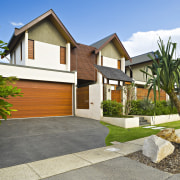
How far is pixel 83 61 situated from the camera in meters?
16.6

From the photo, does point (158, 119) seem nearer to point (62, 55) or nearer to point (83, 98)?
point (83, 98)

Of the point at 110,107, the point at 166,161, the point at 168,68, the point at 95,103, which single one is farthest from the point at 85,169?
the point at 95,103

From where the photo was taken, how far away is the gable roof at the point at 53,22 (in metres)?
12.4

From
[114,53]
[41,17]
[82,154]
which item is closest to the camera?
[82,154]

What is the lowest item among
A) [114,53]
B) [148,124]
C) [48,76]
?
[148,124]

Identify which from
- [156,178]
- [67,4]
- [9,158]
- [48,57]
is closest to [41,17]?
[67,4]

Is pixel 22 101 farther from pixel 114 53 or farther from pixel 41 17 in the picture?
pixel 114 53

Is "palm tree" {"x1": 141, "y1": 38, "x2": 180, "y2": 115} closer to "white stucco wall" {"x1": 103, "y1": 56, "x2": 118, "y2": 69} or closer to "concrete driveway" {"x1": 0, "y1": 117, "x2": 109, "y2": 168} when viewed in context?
"concrete driveway" {"x1": 0, "y1": 117, "x2": 109, "y2": 168}

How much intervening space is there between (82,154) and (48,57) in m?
10.9

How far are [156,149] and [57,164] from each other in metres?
2.70

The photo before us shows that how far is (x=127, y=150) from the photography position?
5.10 m

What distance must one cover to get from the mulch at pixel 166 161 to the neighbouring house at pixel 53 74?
6.46m

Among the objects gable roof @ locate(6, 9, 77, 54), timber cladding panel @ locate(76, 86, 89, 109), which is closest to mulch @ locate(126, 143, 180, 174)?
timber cladding panel @ locate(76, 86, 89, 109)

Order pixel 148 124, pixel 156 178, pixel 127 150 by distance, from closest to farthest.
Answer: pixel 156 178, pixel 127 150, pixel 148 124
